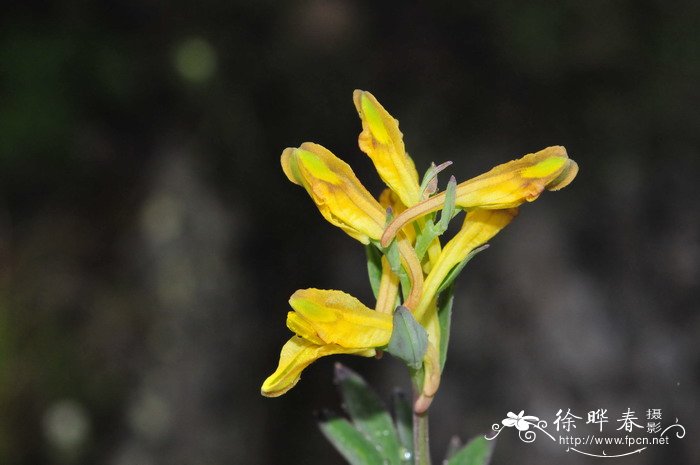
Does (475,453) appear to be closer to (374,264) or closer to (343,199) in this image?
(374,264)

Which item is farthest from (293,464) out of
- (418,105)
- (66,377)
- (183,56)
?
(183,56)

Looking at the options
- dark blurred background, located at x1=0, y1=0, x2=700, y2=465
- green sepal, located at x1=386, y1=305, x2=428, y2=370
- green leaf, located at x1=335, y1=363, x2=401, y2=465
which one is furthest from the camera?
dark blurred background, located at x1=0, y1=0, x2=700, y2=465

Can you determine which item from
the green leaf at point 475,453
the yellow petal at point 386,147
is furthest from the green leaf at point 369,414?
the yellow petal at point 386,147

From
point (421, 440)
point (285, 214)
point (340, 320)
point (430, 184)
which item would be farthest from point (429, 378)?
point (285, 214)

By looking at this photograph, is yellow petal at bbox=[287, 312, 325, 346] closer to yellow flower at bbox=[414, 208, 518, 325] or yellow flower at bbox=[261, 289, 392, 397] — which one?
yellow flower at bbox=[261, 289, 392, 397]

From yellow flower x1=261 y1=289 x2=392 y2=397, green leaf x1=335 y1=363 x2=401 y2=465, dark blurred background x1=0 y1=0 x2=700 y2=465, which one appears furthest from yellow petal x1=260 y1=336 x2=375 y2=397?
dark blurred background x1=0 y1=0 x2=700 y2=465

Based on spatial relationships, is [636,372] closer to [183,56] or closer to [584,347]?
[584,347]
